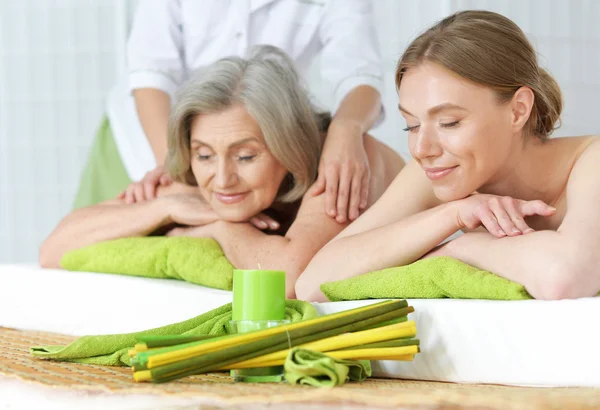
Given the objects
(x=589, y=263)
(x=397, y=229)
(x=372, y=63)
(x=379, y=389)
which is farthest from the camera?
(x=372, y=63)

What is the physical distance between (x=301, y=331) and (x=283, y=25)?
182 centimetres

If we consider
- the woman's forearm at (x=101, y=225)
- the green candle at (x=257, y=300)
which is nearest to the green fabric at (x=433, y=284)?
the green candle at (x=257, y=300)

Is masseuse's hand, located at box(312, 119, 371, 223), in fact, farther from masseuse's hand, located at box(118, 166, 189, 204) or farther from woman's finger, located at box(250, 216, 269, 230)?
masseuse's hand, located at box(118, 166, 189, 204)

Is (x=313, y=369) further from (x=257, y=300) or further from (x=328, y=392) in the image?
(x=257, y=300)

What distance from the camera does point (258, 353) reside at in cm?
130

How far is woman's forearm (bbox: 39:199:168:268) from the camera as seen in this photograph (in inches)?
95.5

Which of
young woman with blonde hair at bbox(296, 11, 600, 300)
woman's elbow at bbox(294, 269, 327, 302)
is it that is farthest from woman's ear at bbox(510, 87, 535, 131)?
woman's elbow at bbox(294, 269, 327, 302)

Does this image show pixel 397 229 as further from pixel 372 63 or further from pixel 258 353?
pixel 372 63

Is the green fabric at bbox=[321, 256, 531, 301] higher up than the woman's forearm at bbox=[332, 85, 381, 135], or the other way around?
the woman's forearm at bbox=[332, 85, 381, 135]

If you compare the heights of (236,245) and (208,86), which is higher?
(208,86)

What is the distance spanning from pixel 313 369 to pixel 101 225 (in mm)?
1372

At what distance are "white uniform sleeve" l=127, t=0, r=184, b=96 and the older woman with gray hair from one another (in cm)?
61

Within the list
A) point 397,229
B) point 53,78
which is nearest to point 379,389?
point 397,229

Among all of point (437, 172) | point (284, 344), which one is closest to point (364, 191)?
point (437, 172)
